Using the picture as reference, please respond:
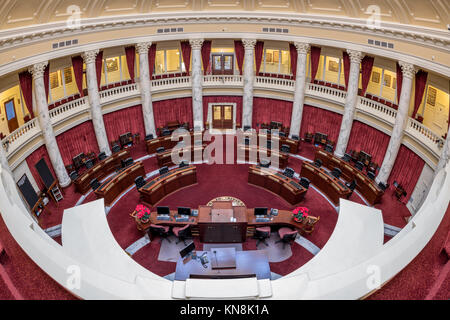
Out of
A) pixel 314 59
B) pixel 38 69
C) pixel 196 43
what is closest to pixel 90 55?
pixel 38 69

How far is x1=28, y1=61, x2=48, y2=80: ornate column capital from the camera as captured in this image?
48.0 feet

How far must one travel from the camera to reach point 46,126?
1577 centimetres

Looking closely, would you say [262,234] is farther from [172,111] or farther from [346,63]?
[172,111]

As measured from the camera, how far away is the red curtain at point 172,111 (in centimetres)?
2112

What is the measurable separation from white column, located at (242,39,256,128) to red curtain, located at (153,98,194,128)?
3.84 meters

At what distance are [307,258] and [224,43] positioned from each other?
1545cm

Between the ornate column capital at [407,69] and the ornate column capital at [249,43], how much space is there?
330 inches

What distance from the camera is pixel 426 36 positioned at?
Result: 13297 millimetres

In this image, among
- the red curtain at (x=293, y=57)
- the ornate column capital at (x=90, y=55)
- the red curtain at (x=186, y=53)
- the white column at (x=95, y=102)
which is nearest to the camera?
the ornate column capital at (x=90, y=55)

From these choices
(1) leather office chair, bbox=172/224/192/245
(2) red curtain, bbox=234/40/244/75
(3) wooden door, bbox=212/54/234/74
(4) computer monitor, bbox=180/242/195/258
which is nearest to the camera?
(4) computer monitor, bbox=180/242/195/258

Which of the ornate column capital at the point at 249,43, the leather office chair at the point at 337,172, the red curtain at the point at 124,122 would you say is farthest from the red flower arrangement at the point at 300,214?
the red curtain at the point at 124,122

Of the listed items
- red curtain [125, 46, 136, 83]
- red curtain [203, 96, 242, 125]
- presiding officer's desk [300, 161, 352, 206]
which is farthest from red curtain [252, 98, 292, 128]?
red curtain [125, 46, 136, 83]

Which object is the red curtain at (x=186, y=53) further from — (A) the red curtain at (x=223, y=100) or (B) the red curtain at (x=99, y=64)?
(B) the red curtain at (x=99, y=64)

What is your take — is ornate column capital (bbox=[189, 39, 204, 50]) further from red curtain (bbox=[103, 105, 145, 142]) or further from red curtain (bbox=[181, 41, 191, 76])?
red curtain (bbox=[103, 105, 145, 142])
